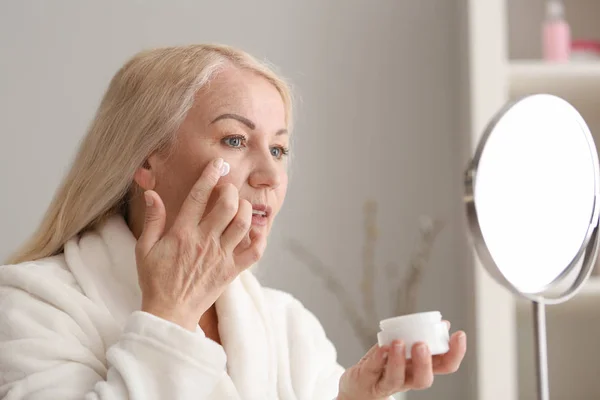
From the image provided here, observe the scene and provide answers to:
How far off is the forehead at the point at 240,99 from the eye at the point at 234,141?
35 mm

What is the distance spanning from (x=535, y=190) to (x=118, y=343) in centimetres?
56

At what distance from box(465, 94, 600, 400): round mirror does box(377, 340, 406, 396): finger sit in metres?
0.14

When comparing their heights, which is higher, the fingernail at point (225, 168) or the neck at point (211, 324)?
the fingernail at point (225, 168)

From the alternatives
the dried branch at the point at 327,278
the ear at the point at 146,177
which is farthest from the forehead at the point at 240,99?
the dried branch at the point at 327,278

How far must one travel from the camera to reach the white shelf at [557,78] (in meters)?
1.83

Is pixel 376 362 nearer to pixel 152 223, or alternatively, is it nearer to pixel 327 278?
pixel 152 223

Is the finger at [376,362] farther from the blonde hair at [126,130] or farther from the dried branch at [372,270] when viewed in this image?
the dried branch at [372,270]

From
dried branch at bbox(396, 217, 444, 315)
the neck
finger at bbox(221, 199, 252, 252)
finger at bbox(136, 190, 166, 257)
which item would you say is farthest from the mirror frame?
dried branch at bbox(396, 217, 444, 315)

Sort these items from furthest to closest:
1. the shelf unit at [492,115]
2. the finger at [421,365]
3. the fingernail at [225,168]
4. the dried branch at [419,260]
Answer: the dried branch at [419,260] → the shelf unit at [492,115] → the fingernail at [225,168] → the finger at [421,365]

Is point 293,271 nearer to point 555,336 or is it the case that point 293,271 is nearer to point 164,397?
point 555,336

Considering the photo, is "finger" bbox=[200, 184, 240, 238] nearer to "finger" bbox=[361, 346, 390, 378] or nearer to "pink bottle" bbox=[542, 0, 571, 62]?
"finger" bbox=[361, 346, 390, 378]

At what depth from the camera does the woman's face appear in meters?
1.14

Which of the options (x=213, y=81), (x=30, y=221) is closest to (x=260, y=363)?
Answer: (x=213, y=81)

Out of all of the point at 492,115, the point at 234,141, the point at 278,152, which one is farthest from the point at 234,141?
the point at 492,115
